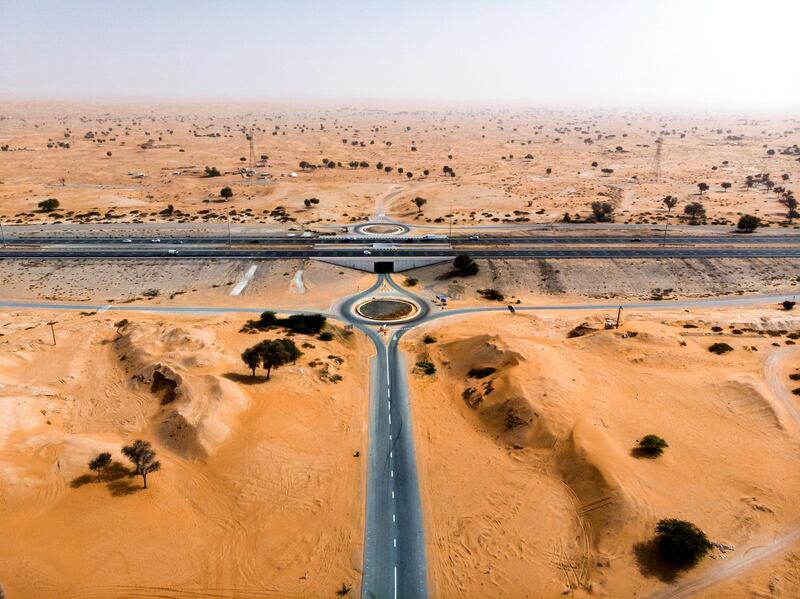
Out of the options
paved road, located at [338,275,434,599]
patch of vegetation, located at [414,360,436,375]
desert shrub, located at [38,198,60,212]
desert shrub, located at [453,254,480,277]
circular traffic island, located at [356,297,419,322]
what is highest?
desert shrub, located at [38,198,60,212]

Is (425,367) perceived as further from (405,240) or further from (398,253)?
(405,240)

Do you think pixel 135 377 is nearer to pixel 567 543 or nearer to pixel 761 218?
pixel 567 543

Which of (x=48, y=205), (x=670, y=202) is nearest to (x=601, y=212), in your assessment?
(x=670, y=202)

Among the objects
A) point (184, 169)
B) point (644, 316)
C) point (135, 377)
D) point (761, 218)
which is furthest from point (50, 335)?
point (761, 218)

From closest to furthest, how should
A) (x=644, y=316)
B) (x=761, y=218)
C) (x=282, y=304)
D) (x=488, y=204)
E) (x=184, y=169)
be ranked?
(x=644, y=316)
(x=282, y=304)
(x=761, y=218)
(x=488, y=204)
(x=184, y=169)

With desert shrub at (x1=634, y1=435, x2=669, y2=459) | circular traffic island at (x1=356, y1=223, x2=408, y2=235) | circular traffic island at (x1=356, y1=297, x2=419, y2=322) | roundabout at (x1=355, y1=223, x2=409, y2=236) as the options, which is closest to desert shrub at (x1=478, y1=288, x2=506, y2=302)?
circular traffic island at (x1=356, y1=297, x2=419, y2=322)

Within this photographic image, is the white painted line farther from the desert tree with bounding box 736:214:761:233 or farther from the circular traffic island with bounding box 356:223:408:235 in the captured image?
the desert tree with bounding box 736:214:761:233
